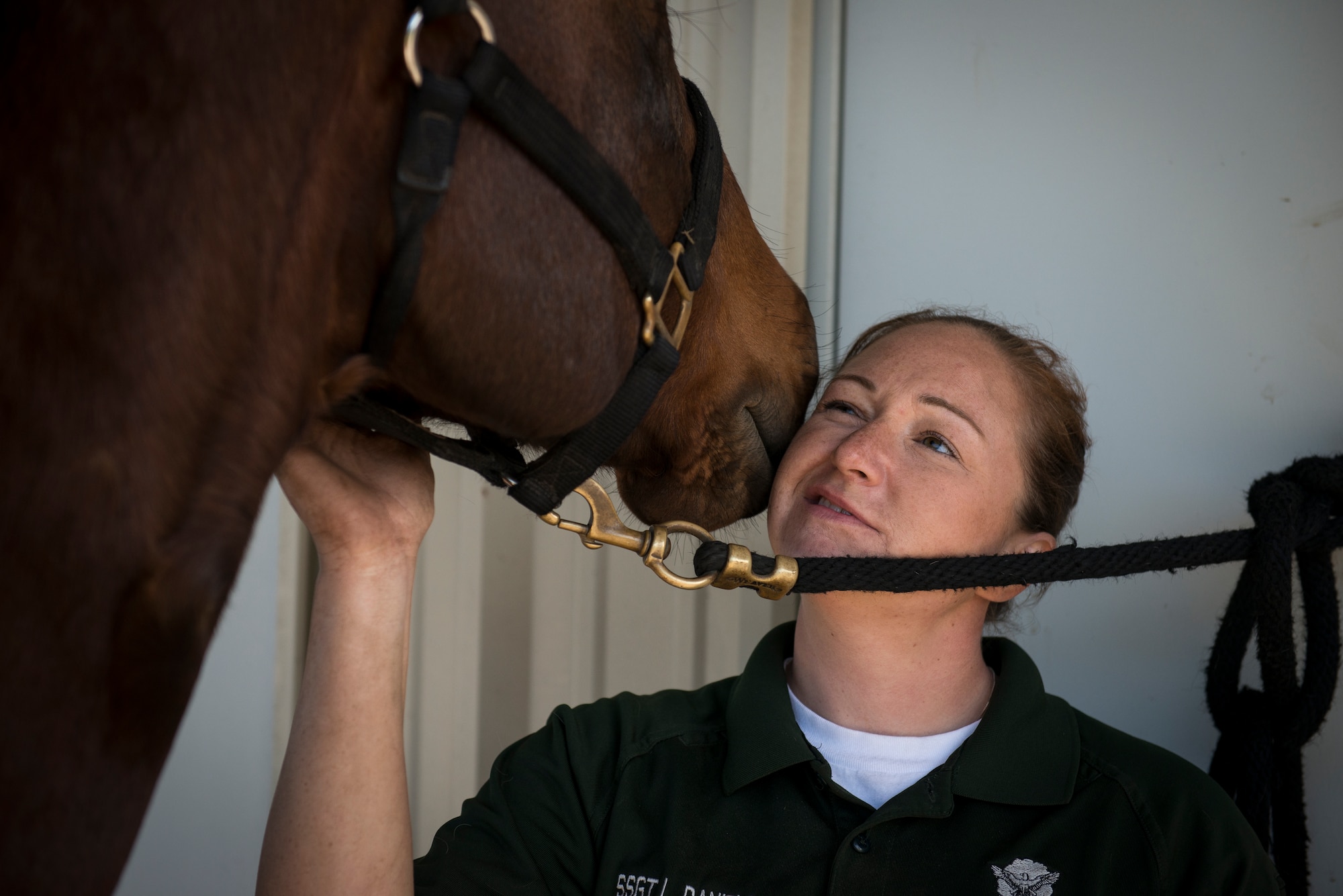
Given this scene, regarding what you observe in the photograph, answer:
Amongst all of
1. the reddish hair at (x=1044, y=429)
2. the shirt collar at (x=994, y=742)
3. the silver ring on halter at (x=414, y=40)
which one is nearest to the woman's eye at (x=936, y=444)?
the reddish hair at (x=1044, y=429)

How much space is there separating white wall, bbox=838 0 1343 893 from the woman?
9.6 inches

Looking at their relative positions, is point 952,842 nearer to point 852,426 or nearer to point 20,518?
point 852,426

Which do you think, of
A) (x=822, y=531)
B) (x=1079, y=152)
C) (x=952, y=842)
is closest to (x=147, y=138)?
(x=822, y=531)

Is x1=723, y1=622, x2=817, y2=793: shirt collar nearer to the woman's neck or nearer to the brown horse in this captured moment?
the woman's neck

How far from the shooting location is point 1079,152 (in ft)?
4.99

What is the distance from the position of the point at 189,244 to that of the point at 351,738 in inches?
21.7

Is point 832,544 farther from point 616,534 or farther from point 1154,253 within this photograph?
point 1154,253

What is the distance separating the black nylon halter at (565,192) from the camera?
1.79 feet

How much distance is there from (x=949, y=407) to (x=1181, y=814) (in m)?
0.48

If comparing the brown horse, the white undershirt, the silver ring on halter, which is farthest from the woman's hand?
the white undershirt

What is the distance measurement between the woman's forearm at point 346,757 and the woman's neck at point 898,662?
19.4 inches

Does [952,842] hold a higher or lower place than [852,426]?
lower

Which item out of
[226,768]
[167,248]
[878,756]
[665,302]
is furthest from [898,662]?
[226,768]

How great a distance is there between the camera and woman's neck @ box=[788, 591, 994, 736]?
1.09 metres
